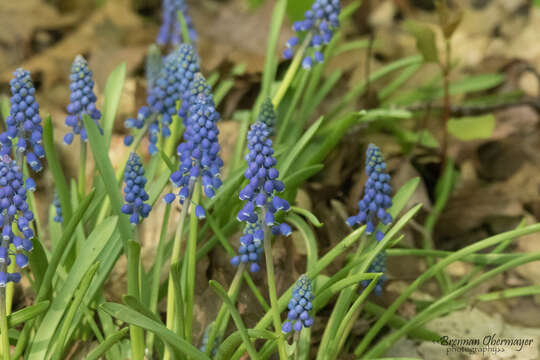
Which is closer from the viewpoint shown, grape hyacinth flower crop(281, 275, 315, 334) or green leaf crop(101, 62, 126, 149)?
grape hyacinth flower crop(281, 275, 315, 334)

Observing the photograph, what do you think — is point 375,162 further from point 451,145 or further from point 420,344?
point 451,145

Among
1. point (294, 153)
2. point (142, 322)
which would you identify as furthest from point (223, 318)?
point (294, 153)

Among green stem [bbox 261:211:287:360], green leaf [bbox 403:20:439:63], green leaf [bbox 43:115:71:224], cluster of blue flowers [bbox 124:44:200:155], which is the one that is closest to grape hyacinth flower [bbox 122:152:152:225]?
green leaf [bbox 43:115:71:224]

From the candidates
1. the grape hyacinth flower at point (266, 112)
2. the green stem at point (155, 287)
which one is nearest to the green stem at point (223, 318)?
the green stem at point (155, 287)

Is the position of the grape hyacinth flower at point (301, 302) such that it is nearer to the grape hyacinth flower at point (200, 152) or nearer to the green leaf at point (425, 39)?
the grape hyacinth flower at point (200, 152)

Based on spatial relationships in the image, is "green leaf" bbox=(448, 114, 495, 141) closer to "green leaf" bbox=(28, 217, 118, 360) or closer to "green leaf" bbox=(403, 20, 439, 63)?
"green leaf" bbox=(403, 20, 439, 63)

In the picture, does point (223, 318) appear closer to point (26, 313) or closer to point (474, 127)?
point (26, 313)

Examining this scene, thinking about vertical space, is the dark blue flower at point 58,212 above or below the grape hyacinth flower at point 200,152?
below

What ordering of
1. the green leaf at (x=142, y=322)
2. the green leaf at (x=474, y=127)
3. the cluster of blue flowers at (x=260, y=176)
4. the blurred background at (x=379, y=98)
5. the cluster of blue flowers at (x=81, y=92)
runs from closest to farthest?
the cluster of blue flowers at (x=260, y=176) → the green leaf at (x=142, y=322) → the cluster of blue flowers at (x=81, y=92) → the blurred background at (x=379, y=98) → the green leaf at (x=474, y=127)
